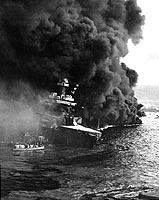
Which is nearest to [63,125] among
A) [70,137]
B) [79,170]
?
[70,137]

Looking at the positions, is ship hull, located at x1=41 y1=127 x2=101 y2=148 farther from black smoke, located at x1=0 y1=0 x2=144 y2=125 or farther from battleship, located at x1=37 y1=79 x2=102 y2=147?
black smoke, located at x1=0 y1=0 x2=144 y2=125

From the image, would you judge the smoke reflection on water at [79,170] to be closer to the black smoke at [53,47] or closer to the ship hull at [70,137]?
the ship hull at [70,137]

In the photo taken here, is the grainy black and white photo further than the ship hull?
No

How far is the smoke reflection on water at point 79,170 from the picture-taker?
42.9 meters

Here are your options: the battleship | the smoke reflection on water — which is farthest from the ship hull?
the smoke reflection on water

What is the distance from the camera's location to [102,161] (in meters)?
61.2

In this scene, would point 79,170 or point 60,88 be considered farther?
point 60,88

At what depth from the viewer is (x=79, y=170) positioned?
5262 cm

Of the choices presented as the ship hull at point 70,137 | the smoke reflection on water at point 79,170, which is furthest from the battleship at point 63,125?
the smoke reflection on water at point 79,170

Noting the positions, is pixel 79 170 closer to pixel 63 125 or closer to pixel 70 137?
pixel 70 137

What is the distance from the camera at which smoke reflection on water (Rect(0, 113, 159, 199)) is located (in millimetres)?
42863

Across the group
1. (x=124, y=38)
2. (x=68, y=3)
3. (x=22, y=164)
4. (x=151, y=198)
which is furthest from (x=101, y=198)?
(x=124, y=38)

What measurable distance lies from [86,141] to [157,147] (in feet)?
58.8

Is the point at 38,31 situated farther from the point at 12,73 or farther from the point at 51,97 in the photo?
the point at 51,97
